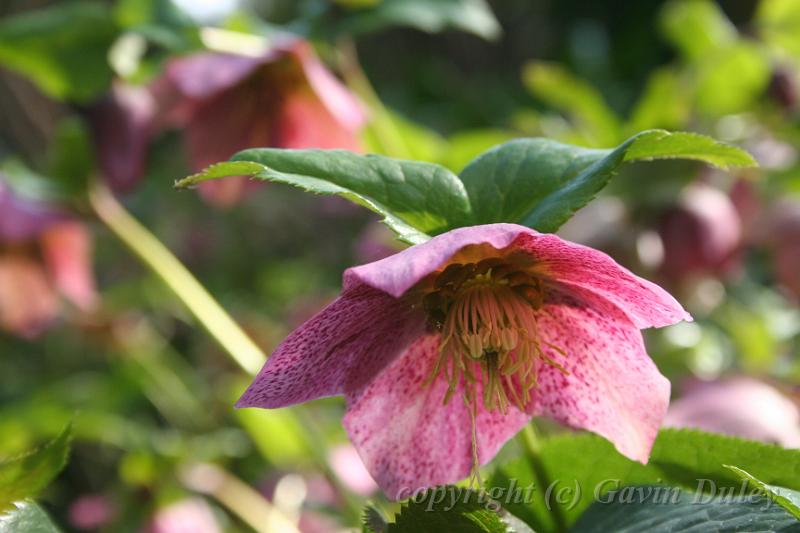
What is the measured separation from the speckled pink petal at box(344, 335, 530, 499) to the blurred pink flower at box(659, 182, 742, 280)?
55 centimetres

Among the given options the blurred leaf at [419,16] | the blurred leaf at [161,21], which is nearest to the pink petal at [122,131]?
the blurred leaf at [161,21]

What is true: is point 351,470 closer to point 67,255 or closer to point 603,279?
point 67,255

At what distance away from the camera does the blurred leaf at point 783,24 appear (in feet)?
4.25

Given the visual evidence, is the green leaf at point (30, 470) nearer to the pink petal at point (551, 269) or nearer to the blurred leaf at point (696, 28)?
the pink petal at point (551, 269)

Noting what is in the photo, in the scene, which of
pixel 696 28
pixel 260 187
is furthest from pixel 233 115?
pixel 696 28

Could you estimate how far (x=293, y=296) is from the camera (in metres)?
2.07

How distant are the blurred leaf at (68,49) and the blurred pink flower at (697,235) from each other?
2.02 feet

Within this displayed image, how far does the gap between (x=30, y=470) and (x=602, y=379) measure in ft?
0.92

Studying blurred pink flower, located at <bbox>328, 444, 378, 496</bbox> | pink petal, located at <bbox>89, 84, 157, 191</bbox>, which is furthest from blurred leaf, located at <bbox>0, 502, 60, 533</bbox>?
blurred pink flower, located at <bbox>328, 444, 378, 496</bbox>

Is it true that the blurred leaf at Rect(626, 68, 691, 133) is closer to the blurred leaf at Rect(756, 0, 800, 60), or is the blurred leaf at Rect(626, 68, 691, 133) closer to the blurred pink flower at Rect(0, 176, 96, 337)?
the blurred leaf at Rect(756, 0, 800, 60)

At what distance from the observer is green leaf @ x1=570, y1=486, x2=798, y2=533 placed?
36 cm

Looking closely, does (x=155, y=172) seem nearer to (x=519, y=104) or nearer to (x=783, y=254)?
(x=519, y=104)

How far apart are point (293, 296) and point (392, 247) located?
114 cm

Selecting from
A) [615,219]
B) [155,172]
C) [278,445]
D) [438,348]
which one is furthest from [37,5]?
[438,348]
